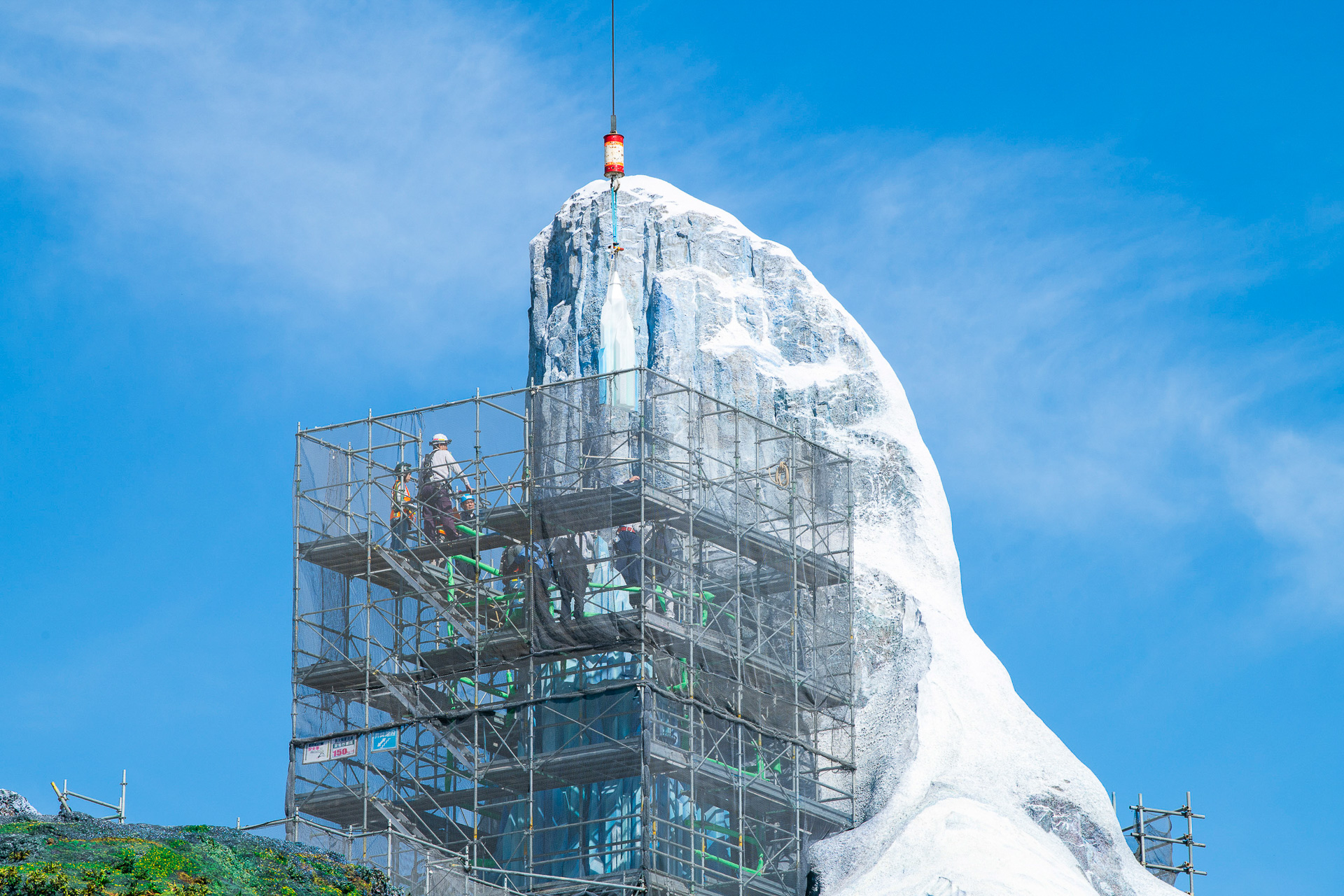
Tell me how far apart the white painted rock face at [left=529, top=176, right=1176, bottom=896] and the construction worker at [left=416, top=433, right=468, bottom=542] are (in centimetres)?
803

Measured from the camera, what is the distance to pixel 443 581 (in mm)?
49781

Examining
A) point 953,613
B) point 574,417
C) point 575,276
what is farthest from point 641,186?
point 953,613

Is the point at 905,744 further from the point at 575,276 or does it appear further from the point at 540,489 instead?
the point at 575,276

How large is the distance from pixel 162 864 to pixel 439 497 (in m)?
11.4

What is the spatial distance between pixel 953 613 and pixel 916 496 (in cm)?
293

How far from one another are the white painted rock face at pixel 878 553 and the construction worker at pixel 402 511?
807cm

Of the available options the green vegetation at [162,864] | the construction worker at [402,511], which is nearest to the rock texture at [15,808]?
the green vegetation at [162,864]

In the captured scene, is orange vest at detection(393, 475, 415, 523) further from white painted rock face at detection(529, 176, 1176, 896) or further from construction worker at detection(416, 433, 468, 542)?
white painted rock face at detection(529, 176, 1176, 896)

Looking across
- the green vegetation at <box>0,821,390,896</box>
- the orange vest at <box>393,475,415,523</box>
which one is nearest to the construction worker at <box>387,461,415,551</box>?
the orange vest at <box>393,475,415,523</box>

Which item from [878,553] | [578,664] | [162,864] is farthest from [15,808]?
[878,553]

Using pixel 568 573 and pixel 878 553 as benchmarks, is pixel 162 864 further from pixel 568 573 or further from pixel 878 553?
pixel 878 553

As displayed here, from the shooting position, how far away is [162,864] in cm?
4028

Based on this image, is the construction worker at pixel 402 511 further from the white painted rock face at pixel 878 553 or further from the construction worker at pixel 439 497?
the white painted rock face at pixel 878 553

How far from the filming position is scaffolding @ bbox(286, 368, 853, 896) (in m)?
47.7
